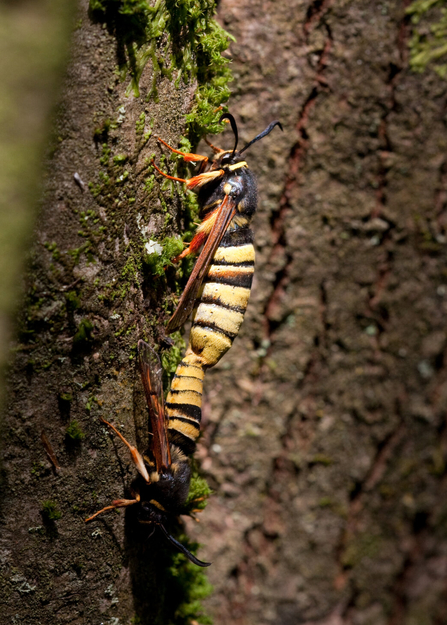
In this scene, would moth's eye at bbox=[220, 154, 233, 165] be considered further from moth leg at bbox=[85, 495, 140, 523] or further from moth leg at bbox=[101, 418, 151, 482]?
moth leg at bbox=[85, 495, 140, 523]

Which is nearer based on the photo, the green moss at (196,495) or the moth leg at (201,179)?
the moth leg at (201,179)

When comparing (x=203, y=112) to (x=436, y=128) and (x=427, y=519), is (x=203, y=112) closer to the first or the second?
(x=436, y=128)

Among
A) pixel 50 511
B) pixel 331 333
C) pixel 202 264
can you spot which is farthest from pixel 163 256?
pixel 331 333

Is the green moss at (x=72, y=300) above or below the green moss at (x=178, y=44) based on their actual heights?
below

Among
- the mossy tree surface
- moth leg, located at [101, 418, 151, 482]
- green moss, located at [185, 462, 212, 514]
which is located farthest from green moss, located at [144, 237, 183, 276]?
green moss, located at [185, 462, 212, 514]

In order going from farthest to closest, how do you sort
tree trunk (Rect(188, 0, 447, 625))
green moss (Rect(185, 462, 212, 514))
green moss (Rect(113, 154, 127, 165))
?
tree trunk (Rect(188, 0, 447, 625))
green moss (Rect(185, 462, 212, 514))
green moss (Rect(113, 154, 127, 165))

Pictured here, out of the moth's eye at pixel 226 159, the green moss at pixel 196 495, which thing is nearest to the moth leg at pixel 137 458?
the green moss at pixel 196 495

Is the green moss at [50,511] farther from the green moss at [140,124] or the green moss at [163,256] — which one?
the green moss at [140,124]

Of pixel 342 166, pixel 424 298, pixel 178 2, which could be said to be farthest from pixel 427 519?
pixel 178 2
